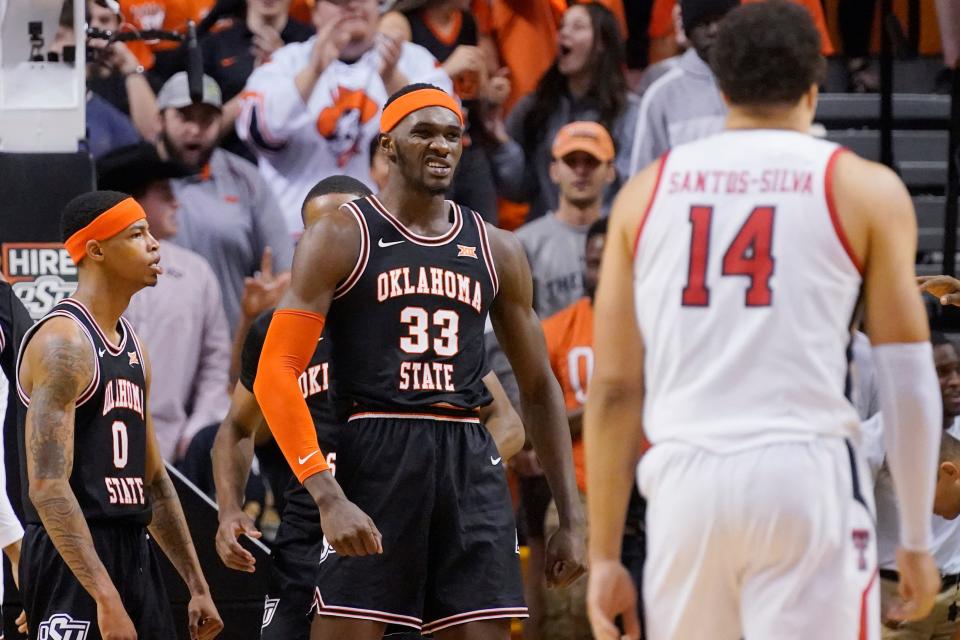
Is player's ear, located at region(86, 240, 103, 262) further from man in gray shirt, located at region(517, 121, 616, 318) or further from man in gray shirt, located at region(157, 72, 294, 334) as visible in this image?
man in gray shirt, located at region(517, 121, 616, 318)

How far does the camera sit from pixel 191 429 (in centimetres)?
797

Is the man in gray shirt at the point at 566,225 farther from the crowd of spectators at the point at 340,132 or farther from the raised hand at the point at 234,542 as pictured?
the raised hand at the point at 234,542

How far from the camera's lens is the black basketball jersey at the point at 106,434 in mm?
5191

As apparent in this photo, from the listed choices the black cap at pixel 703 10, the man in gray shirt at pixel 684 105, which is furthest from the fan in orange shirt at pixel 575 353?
the black cap at pixel 703 10

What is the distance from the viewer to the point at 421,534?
187 inches

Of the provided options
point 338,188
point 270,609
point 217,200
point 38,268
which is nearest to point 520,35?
point 217,200

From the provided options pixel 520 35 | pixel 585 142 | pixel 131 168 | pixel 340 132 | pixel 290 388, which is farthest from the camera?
pixel 520 35

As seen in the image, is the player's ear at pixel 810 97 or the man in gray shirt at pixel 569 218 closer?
the player's ear at pixel 810 97

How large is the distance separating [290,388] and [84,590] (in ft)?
3.73

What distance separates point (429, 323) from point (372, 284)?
21 cm

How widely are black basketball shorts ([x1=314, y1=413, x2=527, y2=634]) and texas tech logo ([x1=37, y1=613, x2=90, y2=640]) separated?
0.84 meters

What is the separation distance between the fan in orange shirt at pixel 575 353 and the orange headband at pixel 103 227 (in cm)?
274

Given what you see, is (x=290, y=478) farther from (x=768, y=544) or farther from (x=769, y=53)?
(x=769, y=53)

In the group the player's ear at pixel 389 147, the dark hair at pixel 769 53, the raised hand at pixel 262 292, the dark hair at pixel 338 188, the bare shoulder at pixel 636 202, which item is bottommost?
the raised hand at pixel 262 292
